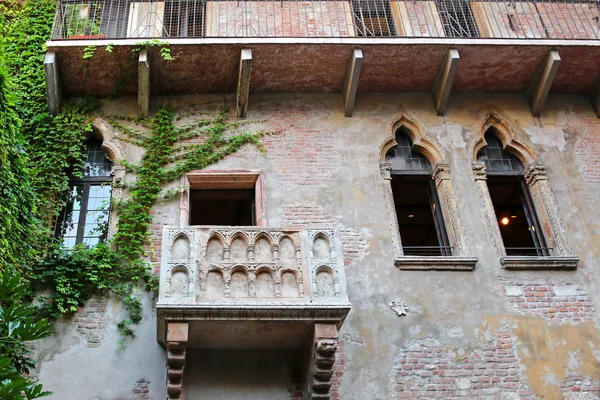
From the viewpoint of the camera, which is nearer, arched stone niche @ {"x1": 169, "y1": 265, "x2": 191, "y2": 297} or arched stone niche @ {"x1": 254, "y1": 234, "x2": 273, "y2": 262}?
arched stone niche @ {"x1": 169, "y1": 265, "x2": 191, "y2": 297}

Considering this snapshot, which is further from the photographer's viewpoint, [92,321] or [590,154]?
[590,154]

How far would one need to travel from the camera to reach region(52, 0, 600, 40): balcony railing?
10539 millimetres

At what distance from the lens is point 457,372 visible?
8055 mm

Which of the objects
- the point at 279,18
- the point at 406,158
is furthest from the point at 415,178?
the point at 279,18

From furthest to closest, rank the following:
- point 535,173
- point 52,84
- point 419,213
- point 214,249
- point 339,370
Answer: point 419,213
point 535,173
point 52,84
point 339,370
point 214,249

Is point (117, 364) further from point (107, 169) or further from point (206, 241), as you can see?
point (107, 169)

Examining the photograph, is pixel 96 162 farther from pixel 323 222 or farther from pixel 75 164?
pixel 323 222

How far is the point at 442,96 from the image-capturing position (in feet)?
33.3

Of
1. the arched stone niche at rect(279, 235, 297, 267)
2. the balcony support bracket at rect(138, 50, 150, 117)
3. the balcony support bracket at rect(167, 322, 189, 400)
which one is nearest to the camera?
the balcony support bracket at rect(167, 322, 189, 400)

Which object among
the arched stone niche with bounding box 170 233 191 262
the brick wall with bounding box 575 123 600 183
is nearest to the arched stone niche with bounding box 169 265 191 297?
the arched stone niche with bounding box 170 233 191 262

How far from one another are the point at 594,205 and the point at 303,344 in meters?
4.93

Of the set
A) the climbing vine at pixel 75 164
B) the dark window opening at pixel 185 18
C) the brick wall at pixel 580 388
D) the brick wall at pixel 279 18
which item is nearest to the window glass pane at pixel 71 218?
the climbing vine at pixel 75 164

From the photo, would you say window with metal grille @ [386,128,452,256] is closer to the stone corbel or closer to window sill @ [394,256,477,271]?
window sill @ [394,256,477,271]

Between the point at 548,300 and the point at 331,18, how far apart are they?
220 inches
